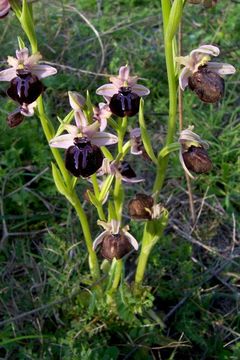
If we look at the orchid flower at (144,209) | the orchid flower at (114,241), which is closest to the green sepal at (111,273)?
the orchid flower at (114,241)

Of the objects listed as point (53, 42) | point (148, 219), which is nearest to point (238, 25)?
point (53, 42)

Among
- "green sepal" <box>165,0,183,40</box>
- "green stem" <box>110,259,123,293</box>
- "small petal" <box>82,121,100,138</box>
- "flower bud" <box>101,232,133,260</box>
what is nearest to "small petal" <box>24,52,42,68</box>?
"small petal" <box>82,121,100,138</box>

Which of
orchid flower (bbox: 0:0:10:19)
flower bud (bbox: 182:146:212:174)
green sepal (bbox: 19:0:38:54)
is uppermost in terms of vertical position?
orchid flower (bbox: 0:0:10:19)

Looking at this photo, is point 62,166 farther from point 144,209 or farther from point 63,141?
point 144,209

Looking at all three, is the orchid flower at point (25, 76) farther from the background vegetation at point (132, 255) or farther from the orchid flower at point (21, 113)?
the background vegetation at point (132, 255)

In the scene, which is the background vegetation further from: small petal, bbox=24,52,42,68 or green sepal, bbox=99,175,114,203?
small petal, bbox=24,52,42,68
